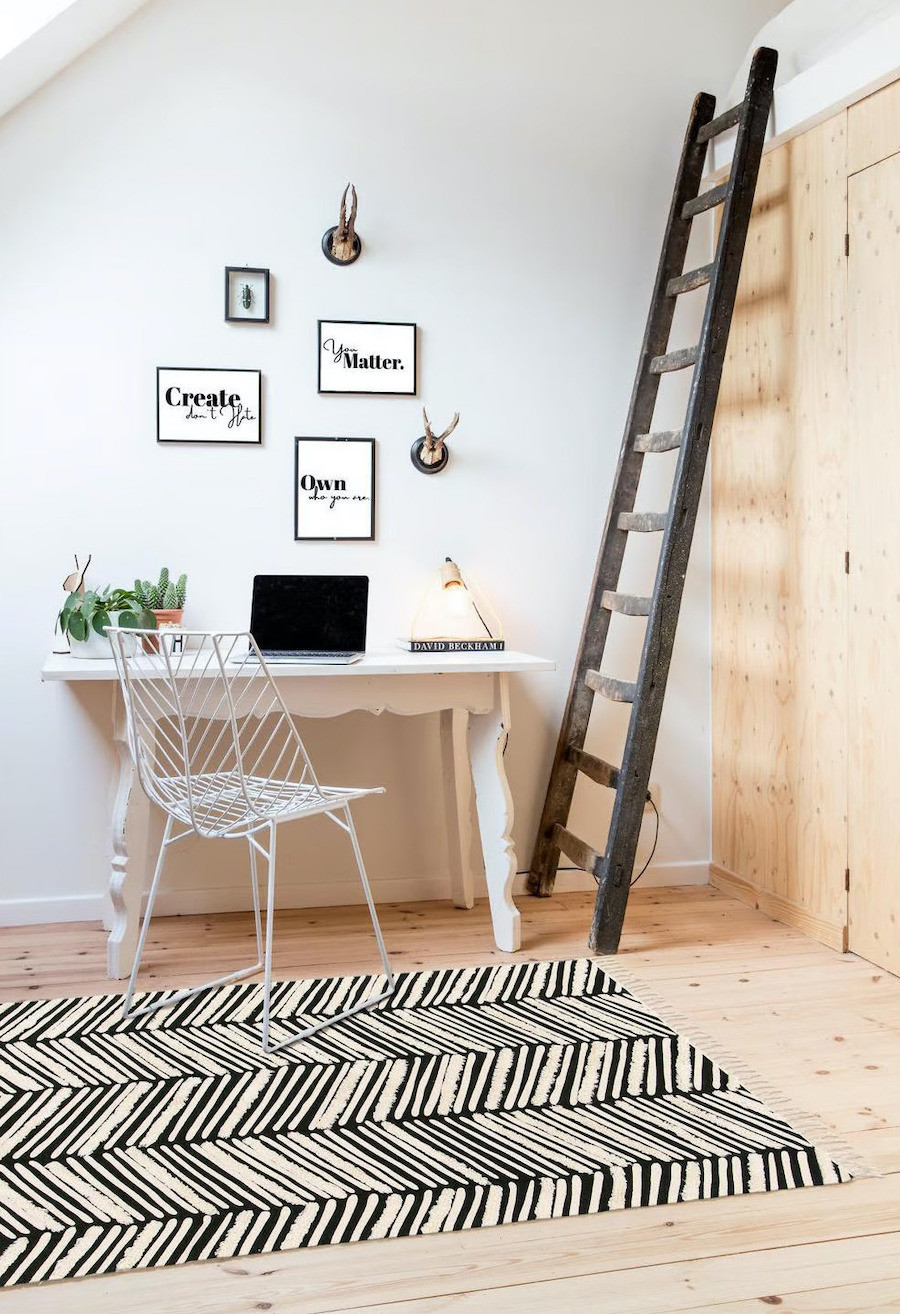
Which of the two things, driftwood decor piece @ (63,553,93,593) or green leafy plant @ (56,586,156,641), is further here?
driftwood decor piece @ (63,553,93,593)

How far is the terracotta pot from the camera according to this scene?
9.61 ft

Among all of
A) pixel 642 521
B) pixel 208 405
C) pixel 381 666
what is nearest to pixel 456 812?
pixel 381 666

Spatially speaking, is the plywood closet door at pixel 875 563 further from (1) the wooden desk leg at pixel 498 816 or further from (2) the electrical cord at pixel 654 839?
(1) the wooden desk leg at pixel 498 816

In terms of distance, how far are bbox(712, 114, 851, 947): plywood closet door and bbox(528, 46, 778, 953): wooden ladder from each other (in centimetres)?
21

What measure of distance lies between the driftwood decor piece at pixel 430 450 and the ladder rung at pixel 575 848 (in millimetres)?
1138

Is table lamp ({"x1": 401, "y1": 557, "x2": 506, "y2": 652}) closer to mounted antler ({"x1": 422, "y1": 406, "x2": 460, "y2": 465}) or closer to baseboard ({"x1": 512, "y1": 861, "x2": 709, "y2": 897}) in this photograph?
mounted antler ({"x1": 422, "y1": 406, "x2": 460, "y2": 465})

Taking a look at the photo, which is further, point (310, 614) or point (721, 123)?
point (721, 123)

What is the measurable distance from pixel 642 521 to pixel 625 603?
0.78 feet

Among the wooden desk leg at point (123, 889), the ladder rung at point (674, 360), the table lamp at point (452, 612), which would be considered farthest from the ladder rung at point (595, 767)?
the wooden desk leg at point (123, 889)

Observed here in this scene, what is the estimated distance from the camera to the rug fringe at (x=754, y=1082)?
6.09 feet

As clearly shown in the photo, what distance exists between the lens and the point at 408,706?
2.92 meters

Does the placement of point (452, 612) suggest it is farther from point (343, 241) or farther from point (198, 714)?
point (343, 241)

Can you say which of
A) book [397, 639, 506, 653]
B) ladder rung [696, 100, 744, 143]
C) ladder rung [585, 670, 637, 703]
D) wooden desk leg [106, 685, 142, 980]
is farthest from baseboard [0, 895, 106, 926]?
ladder rung [696, 100, 744, 143]

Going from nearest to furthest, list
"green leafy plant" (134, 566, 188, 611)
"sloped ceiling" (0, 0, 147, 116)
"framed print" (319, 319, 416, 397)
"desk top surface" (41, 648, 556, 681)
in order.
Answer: "desk top surface" (41, 648, 556, 681) < "sloped ceiling" (0, 0, 147, 116) < "green leafy plant" (134, 566, 188, 611) < "framed print" (319, 319, 416, 397)
